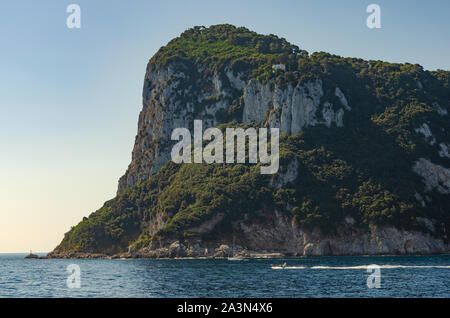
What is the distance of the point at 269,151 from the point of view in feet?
643

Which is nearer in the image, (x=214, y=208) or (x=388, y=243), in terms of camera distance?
(x=388, y=243)

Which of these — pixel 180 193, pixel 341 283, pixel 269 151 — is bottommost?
pixel 341 283

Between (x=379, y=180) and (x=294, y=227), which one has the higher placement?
(x=379, y=180)

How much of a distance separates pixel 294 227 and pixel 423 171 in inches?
2000

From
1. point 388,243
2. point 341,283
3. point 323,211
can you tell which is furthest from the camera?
point 323,211

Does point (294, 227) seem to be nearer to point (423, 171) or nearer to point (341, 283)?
point (423, 171)

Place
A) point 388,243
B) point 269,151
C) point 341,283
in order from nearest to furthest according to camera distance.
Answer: point 341,283 → point 388,243 → point 269,151

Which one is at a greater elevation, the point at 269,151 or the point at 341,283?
the point at 269,151

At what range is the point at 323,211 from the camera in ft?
560
